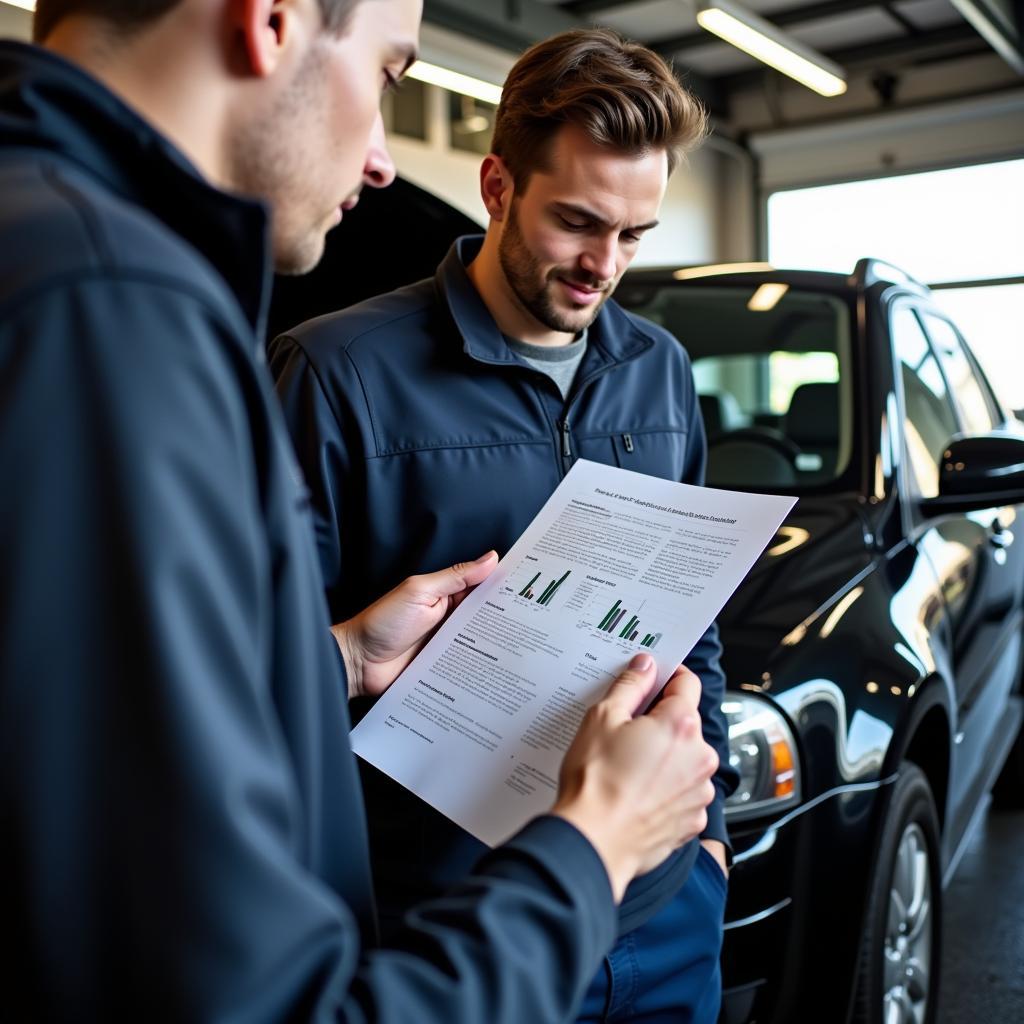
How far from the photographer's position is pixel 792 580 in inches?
87.8

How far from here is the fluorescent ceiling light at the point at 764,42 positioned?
22.7ft

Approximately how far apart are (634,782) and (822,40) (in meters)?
11.0

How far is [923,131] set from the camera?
11141 millimetres

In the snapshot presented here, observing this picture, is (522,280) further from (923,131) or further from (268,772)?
(923,131)

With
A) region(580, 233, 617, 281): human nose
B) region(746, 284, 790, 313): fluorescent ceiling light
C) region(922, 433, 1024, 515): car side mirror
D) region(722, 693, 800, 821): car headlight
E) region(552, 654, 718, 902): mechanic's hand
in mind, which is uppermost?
region(580, 233, 617, 281): human nose

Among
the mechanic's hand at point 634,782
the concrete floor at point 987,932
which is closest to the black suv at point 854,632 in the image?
the concrete floor at point 987,932

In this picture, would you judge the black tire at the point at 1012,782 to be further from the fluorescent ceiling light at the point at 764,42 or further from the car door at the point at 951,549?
the fluorescent ceiling light at the point at 764,42

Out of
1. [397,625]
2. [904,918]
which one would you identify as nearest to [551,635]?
[397,625]

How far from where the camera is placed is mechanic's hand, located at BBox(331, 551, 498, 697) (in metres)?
1.33

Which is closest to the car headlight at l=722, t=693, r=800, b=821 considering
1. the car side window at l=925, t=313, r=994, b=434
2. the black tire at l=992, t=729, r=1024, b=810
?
the car side window at l=925, t=313, r=994, b=434

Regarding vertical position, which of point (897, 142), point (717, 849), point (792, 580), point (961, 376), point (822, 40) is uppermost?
point (822, 40)

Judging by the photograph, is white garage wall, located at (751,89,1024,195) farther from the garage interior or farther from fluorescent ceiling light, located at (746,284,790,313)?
fluorescent ceiling light, located at (746,284,790,313)

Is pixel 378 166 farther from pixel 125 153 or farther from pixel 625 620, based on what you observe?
pixel 625 620

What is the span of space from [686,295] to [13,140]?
269 centimetres
